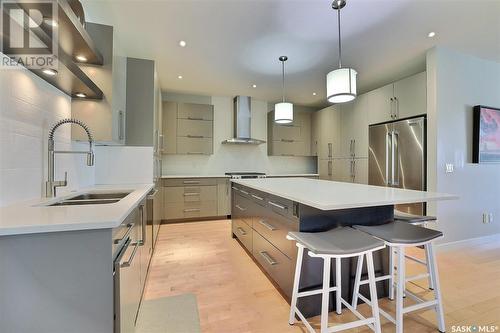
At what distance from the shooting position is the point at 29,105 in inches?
56.6

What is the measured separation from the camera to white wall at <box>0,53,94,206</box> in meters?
1.24

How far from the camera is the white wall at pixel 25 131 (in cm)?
124

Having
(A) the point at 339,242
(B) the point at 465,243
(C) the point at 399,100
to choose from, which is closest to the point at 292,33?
(C) the point at 399,100

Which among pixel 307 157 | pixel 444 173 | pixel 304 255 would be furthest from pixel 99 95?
pixel 307 157

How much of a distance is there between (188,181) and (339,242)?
135 inches

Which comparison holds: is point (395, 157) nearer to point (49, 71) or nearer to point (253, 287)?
point (253, 287)

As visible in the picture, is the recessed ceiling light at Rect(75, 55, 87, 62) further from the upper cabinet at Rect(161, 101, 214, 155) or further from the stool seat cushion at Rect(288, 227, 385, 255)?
the upper cabinet at Rect(161, 101, 214, 155)

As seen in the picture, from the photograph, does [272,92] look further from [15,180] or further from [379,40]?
[15,180]

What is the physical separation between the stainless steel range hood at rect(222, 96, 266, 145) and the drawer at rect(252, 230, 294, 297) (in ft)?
8.72

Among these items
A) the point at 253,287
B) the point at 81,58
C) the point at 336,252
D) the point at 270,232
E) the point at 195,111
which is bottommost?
the point at 253,287

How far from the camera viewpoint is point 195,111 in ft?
15.0

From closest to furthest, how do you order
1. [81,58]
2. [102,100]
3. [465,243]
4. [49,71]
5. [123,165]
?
[49,71]
[81,58]
[102,100]
[123,165]
[465,243]

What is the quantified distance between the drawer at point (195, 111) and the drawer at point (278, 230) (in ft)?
9.59

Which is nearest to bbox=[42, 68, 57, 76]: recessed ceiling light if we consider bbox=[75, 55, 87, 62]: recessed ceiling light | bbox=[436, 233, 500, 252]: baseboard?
bbox=[75, 55, 87, 62]: recessed ceiling light
